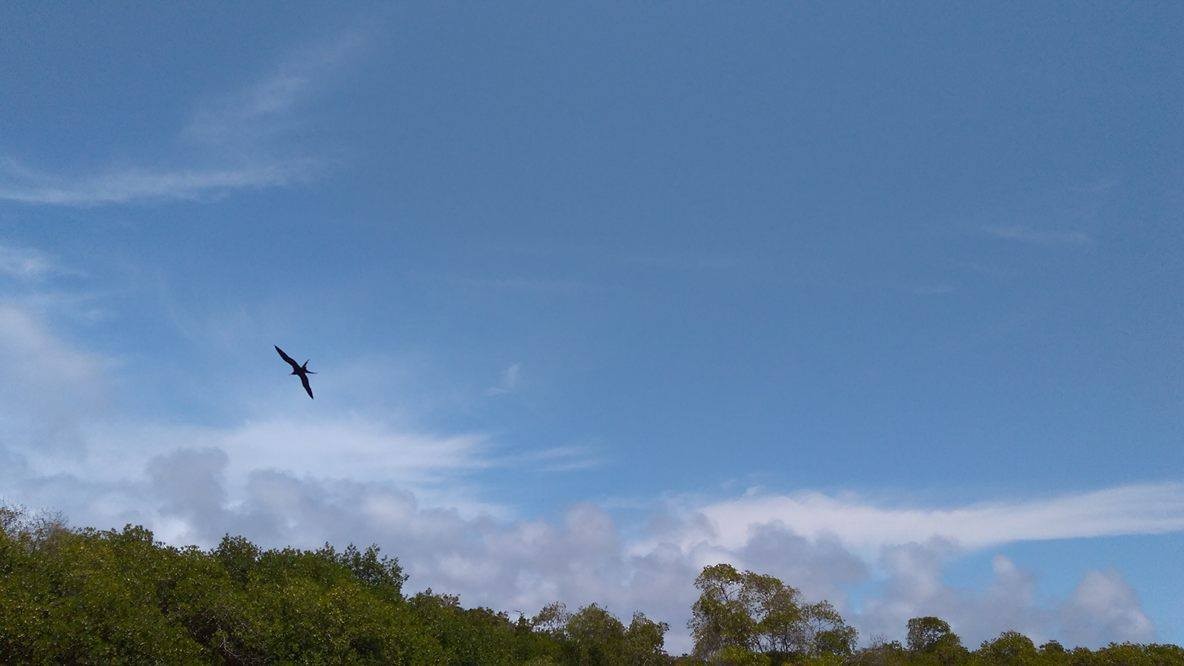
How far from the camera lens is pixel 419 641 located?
39.9 metres

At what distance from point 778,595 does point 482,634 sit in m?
34.9

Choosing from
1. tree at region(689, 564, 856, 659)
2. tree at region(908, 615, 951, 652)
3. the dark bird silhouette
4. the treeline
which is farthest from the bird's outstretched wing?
tree at region(908, 615, 951, 652)

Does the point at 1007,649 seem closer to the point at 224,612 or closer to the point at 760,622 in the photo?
the point at 760,622

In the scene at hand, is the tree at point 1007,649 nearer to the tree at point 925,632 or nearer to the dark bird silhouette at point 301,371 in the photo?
the tree at point 925,632

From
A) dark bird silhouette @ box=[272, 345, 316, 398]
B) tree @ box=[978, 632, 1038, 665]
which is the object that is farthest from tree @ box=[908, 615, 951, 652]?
dark bird silhouette @ box=[272, 345, 316, 398]

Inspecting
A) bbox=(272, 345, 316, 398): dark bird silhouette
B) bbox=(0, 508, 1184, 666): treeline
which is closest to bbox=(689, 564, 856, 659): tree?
bbox=(0, 508, 1184, 666): treeline

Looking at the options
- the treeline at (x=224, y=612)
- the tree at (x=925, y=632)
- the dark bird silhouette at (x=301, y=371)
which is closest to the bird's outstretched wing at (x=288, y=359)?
the dark bird silhouette at (x=301, y=371)

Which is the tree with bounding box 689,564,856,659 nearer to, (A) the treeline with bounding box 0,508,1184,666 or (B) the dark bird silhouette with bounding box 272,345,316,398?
(A) the treeline with bounding box 0,508,1184,666

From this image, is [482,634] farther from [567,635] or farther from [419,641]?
[567,635]

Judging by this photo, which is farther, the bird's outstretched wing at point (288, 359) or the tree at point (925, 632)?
the tree at point (925, 632)

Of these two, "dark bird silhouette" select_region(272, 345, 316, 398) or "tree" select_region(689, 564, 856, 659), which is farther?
"tree" select_region(689, 564, 856, 659)

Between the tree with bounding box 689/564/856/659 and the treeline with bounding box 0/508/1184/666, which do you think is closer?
the treeline with bounding box 0/508/1184/666

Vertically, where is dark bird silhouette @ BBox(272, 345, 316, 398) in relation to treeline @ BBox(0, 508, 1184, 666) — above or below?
above

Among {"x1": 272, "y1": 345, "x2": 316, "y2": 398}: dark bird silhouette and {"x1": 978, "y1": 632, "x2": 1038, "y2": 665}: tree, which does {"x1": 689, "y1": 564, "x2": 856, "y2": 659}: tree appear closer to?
{"x1": 978, "y1": 632, "x2": 1038, "y2": 665}: tree
